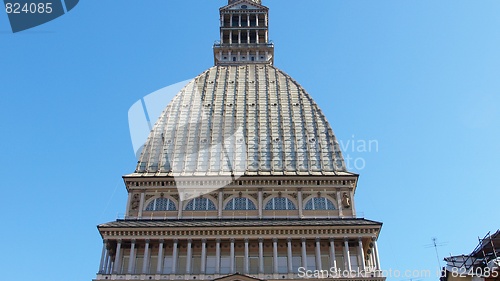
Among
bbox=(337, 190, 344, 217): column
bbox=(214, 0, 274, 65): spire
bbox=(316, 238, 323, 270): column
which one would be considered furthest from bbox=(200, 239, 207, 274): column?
bbox=(214, 0, 274, 65): spire

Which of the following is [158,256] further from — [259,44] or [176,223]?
[259,44]

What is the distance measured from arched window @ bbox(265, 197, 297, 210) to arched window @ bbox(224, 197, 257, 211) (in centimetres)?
148

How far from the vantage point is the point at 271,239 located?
158 ft

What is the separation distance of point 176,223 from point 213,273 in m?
5.48

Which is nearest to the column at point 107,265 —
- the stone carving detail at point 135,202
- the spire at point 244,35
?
the stone carving detail at point 135,202

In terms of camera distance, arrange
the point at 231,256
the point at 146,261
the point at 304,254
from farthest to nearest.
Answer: the point at 304,254
the point at 231,256
the point at 146,261

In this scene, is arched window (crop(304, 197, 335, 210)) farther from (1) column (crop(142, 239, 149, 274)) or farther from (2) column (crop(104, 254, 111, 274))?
(2) column (crop(104, 254, 111, 274))

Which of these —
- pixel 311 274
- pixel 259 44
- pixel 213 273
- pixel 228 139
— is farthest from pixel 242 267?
pixel 259 44

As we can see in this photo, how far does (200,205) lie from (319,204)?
35.8 feet

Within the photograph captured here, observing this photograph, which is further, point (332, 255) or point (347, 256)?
point (332, 255)

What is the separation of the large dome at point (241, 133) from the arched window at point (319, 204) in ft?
9.85

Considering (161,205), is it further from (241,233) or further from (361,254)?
(361,254)

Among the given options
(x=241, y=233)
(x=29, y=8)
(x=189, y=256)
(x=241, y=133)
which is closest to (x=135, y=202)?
(x=189, y=256)

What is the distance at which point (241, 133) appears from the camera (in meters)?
59.6
